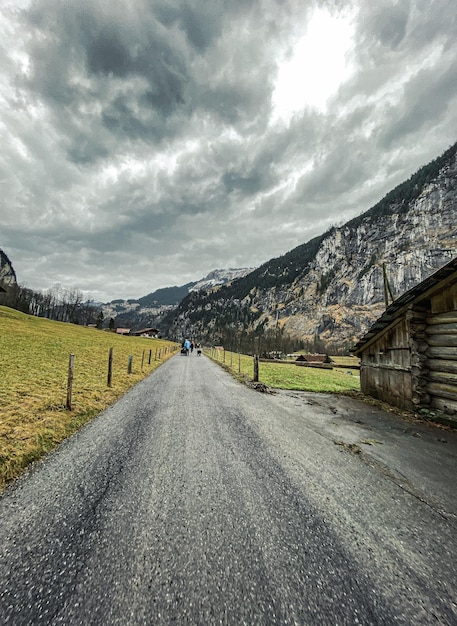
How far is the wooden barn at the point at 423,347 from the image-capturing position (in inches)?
311

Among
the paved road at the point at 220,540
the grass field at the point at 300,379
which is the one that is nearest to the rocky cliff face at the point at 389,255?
the grass field at the point at 300,379

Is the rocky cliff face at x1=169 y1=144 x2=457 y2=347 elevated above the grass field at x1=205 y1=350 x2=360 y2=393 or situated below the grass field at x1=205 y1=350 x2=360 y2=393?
above

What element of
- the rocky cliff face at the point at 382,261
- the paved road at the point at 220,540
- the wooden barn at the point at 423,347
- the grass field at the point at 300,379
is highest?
the rocky cliff face at the point at 382,261

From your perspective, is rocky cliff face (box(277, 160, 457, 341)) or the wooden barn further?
rocky cliff face (box(277, 160, 457, 341))

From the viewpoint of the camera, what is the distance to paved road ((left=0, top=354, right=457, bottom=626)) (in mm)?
1910

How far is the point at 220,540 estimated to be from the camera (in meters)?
2.61

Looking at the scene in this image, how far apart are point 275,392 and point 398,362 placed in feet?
17.5

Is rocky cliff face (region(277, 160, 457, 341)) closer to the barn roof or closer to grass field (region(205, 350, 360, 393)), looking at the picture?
grass field (region(205, 350, 360, 393))

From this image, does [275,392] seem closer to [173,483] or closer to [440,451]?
[440,451]

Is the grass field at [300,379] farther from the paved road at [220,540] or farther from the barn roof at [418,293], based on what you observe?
the paved road at [220,540]

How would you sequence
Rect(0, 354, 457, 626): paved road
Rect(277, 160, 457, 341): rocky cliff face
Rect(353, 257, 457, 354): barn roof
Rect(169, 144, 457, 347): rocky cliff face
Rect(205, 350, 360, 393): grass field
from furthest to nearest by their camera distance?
1. Rect(169, 144, 457, 347): rocky cliff face
2. Rect(277, 160, 457, 341): rocky cliff face
3. Rect(205, 350, 360, 393): grass field
4. Rect(353, 257, 457, 354): barn roof
5. Rect(0, 354, 457, 626): paved road

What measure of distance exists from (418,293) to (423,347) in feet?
6.40

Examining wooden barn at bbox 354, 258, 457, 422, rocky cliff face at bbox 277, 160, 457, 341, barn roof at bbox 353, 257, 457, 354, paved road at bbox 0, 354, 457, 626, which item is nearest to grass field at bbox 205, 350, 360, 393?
wooden barn at bbox 354, 258, 457, 422

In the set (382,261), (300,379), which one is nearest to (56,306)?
(300,379)
